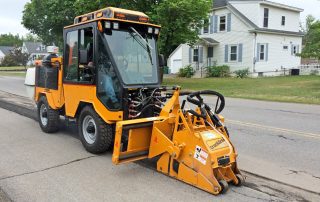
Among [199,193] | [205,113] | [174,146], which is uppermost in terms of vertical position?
[205,113]

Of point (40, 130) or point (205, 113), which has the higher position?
point (205, 113)

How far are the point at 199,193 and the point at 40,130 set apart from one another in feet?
17.9

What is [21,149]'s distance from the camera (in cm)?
725

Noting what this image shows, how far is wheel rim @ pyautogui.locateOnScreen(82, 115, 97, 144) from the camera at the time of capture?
22.6 ft

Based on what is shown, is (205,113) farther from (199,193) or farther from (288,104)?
(288,104)

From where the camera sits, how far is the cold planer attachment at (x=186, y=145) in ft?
16.3

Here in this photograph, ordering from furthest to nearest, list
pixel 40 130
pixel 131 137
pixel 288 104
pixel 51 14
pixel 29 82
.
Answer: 1. pixel 51 14
2. pixel 288 104
3. pixel 29 82
4. pixel 40 130
5. pixel 131 137

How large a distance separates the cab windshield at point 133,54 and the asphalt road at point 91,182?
1.55 meters

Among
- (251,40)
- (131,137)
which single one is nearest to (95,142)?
(131,137)

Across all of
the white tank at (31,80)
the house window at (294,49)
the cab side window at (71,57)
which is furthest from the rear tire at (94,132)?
the house window at (294,49)

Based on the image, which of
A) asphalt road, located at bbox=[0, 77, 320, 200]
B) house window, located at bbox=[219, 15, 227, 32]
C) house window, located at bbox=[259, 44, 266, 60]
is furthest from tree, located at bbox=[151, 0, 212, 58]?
asphalt road, located at bbox=[0, 77, 320, 200]

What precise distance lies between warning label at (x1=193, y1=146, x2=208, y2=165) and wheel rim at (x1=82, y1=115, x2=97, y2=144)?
2.38 m

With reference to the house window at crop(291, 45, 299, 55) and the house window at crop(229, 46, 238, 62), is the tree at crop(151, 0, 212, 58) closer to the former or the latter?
the house window at crop(229, 46, 238, 62)

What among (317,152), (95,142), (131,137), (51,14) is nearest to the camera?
(131,137)
